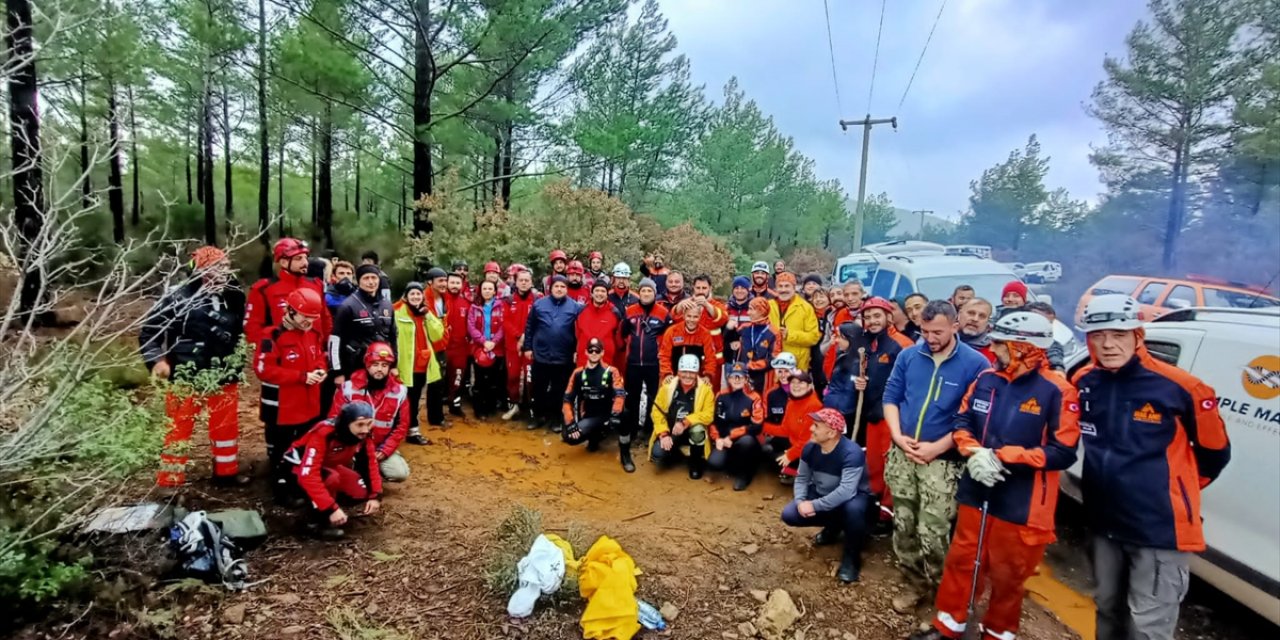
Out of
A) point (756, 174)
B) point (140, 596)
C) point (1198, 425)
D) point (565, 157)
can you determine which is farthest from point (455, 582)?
point (756, 174)

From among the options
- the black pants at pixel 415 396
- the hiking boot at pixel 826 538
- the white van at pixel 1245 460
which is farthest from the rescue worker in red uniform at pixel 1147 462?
the black pants at pixel 415 396

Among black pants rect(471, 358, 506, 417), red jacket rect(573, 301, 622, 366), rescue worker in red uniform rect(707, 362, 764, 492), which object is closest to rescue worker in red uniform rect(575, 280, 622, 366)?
red jacket rect(573, 301, 622, 366)

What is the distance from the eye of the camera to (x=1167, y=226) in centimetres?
1898

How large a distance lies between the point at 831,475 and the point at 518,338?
167 inches

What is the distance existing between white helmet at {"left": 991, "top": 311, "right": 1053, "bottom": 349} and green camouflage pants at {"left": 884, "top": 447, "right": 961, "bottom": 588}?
2.99 ft

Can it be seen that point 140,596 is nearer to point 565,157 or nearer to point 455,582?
point 455,582

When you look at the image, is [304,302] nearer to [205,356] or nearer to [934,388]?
[205,356]

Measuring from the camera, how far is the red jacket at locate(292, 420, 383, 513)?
3.94 m

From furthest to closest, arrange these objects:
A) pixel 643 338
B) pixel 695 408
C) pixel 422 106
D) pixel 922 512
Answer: pixel 422 106 < pixel 643 338 < pixel 695 408 < pixel 922 512

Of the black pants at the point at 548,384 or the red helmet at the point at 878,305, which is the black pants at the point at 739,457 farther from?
the black pants at the point at 548,384

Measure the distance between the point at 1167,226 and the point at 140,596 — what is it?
25279 millimetres

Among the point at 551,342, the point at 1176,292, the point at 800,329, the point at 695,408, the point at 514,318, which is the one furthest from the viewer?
the point at 1176,292

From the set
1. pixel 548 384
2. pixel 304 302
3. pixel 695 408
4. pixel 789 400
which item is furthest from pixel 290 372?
pixel 789 400

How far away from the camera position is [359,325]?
5.31 metres
